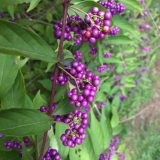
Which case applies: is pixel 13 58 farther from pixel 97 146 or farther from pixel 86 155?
pixel 97 146

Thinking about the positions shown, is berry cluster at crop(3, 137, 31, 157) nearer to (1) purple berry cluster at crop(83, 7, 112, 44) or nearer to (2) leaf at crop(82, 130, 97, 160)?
(2) leaf at crop(82, 130, 97, 160)

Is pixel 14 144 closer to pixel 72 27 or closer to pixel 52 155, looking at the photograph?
pixel 52 155

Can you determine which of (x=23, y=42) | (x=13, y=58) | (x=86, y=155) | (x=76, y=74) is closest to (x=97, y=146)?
(x=86, y=155)

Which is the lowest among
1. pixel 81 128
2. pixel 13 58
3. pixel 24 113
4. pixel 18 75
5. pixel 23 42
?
pixel 81 128

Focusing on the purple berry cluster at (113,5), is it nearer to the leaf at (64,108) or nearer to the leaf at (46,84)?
the leaf at (64,108)

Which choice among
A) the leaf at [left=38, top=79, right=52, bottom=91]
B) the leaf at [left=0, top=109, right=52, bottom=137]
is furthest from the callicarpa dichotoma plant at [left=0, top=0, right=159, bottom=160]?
the leaf at [left=38, top=79, right=52, bottom=91]

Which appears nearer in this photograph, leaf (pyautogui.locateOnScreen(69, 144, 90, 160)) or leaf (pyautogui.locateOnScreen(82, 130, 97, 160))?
leaf (pyautogui.locateOnScreen(69, 144, 90, 160))
